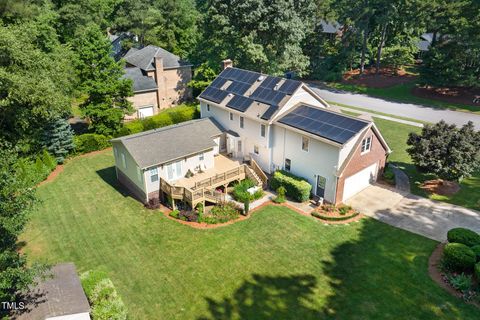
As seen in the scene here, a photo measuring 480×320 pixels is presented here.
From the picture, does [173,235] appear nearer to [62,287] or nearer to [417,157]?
[62,287]

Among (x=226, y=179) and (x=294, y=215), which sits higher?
(x=226, y=179)

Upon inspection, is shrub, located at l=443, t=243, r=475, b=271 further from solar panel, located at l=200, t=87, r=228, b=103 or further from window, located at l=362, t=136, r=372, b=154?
solar panel, located at l=200, t=87, r=228, b=103

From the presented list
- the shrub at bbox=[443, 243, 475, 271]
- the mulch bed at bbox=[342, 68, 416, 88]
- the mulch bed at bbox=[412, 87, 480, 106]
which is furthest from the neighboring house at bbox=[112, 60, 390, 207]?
the mulch bed at bbox=[342, 68, 416, 88]

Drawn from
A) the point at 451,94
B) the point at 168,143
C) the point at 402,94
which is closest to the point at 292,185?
the point at 168,143

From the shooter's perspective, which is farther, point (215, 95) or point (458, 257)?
point (215, 95)

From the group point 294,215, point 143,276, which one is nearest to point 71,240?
point 143,276

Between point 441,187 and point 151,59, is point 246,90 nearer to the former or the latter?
point 441,187

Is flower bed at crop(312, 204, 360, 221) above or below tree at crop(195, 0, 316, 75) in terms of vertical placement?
below
